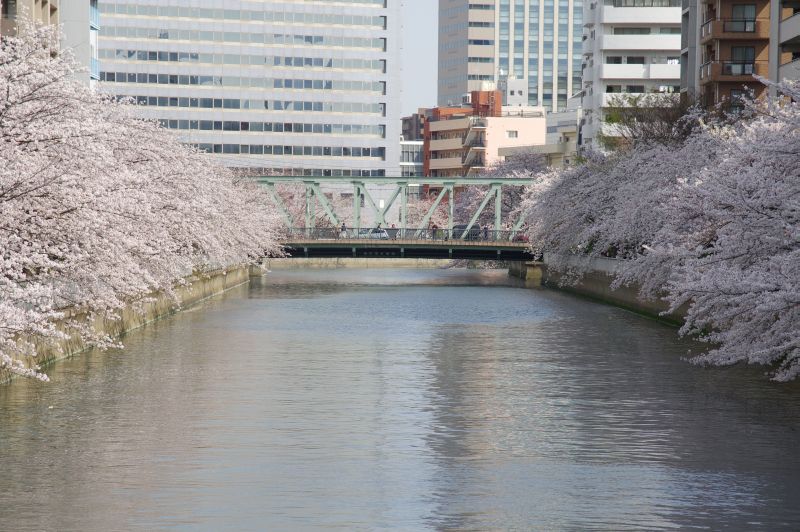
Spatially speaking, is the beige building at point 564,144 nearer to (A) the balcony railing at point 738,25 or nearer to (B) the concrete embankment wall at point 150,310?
(B) the concrete embankment wall at point 150,310

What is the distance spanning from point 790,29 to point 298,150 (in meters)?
116

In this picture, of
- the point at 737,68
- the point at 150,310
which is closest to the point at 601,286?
the point at 737,68

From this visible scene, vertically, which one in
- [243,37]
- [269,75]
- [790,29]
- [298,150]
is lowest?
[298,150]

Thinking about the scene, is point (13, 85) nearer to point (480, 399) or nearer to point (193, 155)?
point (480, 399)

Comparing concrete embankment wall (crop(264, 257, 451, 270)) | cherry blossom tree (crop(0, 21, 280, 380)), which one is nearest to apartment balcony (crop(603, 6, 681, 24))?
concrete embankment wall (crop(264, 257, 451, 270))

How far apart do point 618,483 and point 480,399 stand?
434 inches

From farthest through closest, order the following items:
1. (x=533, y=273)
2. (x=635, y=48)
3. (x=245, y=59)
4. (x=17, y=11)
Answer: (x=245, y=59)
(x=635, y=48)
(x=533, y=273)
(x=17, y=11)

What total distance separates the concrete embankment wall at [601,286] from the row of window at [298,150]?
7286 cm

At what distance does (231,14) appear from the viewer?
17462 centimetres

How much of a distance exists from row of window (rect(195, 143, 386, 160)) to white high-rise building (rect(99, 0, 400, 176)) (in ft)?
0.38

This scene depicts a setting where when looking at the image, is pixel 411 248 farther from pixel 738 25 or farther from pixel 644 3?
pixel 644 3

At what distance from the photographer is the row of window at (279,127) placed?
6860 inches

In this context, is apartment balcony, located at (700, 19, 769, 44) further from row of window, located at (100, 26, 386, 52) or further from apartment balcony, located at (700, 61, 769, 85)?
row of window, located at (100, 26, 386, 52)

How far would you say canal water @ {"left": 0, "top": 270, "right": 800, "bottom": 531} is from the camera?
20125mm
